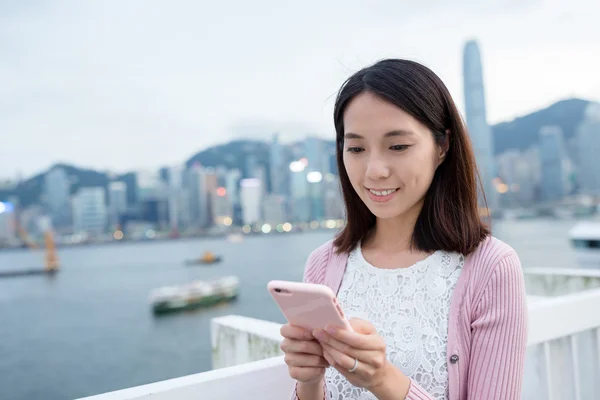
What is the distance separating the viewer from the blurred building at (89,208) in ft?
243

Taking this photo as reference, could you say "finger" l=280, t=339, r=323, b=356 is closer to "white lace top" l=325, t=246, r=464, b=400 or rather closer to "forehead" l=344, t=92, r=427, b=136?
"white lace top" l=325, t=246, r=464, b=400

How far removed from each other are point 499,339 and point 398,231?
356 millimetres

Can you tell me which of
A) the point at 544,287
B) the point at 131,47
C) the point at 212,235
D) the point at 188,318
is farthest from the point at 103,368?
the point at 131,47

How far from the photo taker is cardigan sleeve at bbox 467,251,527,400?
101 cm

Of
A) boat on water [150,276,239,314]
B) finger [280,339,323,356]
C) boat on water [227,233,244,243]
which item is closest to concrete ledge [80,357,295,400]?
finger [280,339,323,356]

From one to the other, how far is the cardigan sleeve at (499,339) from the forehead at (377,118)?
0.36 meters

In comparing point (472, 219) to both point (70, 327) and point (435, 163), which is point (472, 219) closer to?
point (435, 163)

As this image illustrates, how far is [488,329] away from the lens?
3.40ft

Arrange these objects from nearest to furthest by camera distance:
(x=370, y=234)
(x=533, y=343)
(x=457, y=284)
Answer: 1. (x=457, y=284)
2. (x=370, y=234)
3. (x=533, y=343)

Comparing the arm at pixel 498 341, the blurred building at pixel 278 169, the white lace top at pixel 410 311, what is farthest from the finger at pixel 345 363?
the blurred building at pixel 278 169

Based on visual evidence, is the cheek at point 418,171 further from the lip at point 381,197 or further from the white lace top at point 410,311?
the white lace top at point 410,311

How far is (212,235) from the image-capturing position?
88.5m

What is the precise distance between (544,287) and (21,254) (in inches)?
4692

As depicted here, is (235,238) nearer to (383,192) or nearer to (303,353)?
(383,192)
